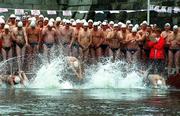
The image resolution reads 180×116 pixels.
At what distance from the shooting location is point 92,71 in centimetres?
2297

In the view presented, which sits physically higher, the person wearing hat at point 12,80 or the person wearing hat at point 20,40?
the person wearing hat at point 20,40

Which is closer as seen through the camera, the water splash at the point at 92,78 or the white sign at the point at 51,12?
the water splash at the point at 92,78

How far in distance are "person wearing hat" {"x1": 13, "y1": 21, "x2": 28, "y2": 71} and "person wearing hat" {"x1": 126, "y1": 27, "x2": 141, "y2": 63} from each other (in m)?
4.02

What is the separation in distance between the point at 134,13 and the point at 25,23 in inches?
413

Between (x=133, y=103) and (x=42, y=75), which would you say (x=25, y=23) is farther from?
(x=133, y=103)

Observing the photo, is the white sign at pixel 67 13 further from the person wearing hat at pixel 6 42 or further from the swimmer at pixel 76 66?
the swimmer at pixel 76 66

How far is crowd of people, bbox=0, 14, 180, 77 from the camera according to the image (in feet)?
77.5

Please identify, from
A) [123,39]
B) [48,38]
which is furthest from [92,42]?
[48,38]

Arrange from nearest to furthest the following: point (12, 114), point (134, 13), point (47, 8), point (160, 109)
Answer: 1. point (12, 114)
2. point (160, 109)
3. point (134, 13)
4. point (47, 8)

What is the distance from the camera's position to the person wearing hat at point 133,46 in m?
24.2

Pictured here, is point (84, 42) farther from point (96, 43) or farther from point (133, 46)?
point (133, 46)

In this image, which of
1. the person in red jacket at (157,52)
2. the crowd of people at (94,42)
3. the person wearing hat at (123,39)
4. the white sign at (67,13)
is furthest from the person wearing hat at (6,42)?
the white sign at (67,13)

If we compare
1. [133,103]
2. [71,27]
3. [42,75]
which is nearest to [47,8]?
[71,27]

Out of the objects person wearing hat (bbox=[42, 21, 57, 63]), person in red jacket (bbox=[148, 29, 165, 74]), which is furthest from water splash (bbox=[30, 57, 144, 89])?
person in red jacket (bbox=[148, 29, 165, 74])
